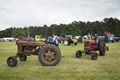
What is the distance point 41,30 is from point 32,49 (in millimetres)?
77791

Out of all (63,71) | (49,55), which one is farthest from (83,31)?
(63,71)

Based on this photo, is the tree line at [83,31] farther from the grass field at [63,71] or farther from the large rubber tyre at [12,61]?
the grass field at [63,71]

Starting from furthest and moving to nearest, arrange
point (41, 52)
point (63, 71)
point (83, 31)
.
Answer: point (83, 31)
point (41, 52)
point (63, 71)

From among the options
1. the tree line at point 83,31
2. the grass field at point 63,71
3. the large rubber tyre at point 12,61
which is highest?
the tree line at point 83,31

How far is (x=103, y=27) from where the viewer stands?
55.2 meters

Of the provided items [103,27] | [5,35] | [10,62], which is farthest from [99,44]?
[5,35]

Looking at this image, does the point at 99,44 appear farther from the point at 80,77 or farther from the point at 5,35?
the point at 5,35

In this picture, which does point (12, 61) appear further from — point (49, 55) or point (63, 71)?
point (63, 71)

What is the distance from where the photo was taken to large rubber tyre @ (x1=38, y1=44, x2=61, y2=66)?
4.83m

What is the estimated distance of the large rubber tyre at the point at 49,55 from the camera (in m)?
4.83

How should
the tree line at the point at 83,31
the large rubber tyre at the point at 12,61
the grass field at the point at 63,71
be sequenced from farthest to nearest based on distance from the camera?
1. the tree line at the point at 83,31
2. the large rubber tyre at the point at 12,61
3. the grass field at the point at 63,71

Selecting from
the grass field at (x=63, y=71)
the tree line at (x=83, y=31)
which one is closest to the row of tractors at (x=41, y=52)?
the grass field at (x=63, y=71)

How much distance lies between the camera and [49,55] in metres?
4.89

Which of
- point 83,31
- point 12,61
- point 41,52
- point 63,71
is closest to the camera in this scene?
point 63,71
